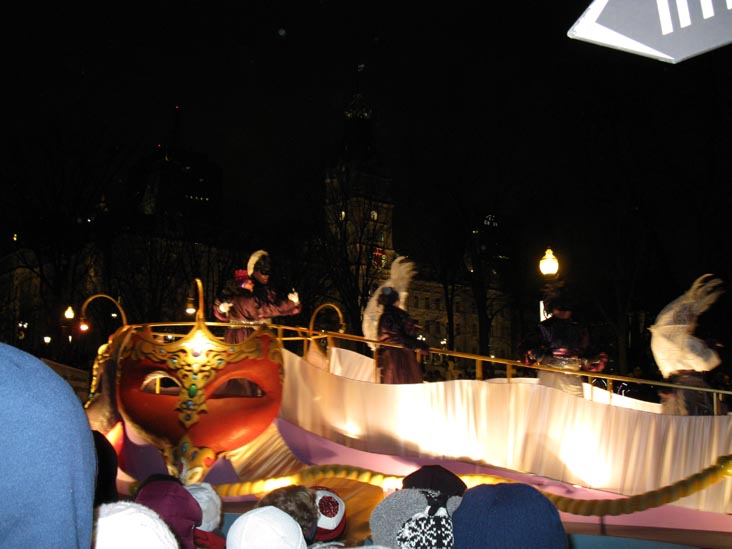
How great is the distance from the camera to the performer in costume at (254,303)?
9266 millimetres

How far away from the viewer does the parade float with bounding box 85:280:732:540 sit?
21.4 ft

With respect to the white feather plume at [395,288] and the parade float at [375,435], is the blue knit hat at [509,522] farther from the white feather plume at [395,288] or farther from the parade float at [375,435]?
the white feather plume at [395,288]

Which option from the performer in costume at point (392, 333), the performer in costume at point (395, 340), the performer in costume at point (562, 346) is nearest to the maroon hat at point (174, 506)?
the performer in costume at point (392, 333)

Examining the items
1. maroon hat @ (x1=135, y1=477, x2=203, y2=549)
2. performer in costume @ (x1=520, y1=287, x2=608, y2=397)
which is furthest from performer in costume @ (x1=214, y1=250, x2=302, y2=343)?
maroon hat @ (x1=135, y1=477, x2=203, y2=549)

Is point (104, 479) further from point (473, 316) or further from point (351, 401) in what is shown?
point (473, 316)

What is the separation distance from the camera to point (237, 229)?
29.9 metres

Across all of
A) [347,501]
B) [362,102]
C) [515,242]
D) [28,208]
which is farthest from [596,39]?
[362,102]

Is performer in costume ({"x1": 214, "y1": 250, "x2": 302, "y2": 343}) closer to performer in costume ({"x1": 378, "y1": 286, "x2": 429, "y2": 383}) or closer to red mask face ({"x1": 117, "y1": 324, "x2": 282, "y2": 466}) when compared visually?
red mask face ({"x1": 117, "y1": 324, "x2": 282, "y2": 466})

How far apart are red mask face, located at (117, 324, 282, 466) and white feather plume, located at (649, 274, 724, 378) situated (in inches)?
176

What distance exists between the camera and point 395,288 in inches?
370

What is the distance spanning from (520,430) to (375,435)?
64.5 inches

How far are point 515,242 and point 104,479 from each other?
23.2 meters

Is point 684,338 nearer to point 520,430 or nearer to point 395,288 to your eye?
point 520,430

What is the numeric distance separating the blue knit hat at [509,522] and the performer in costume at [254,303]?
689 cm
